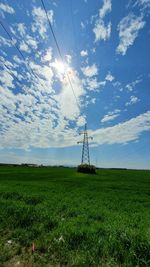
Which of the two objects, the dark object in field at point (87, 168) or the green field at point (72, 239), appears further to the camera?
the dark object in field at point (87, 168)

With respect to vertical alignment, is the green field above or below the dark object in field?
below

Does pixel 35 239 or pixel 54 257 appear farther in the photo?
pixel 35 239

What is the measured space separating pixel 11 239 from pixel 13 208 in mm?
3330

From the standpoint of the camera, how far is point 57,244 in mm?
7090

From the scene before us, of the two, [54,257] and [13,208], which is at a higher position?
[13,208]

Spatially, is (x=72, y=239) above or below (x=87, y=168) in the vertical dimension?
below

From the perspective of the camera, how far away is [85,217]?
9.88m

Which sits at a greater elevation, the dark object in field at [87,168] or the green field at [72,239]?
the dark object in field at [87,168]

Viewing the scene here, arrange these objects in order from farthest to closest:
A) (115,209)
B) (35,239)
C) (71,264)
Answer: (115,209) → (35,239) → (71,264)

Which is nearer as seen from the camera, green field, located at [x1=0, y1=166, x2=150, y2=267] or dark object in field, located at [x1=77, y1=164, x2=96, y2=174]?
green field, located at [x1=0, y1=166, x2=150, y2=267]

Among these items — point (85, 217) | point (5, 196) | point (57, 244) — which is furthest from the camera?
point (5, 196)

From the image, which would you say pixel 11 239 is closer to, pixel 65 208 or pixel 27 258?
pixel 27 258

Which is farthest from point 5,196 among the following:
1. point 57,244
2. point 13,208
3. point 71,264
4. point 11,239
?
point 71,264

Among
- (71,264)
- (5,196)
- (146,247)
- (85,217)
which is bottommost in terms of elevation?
(71,264)
